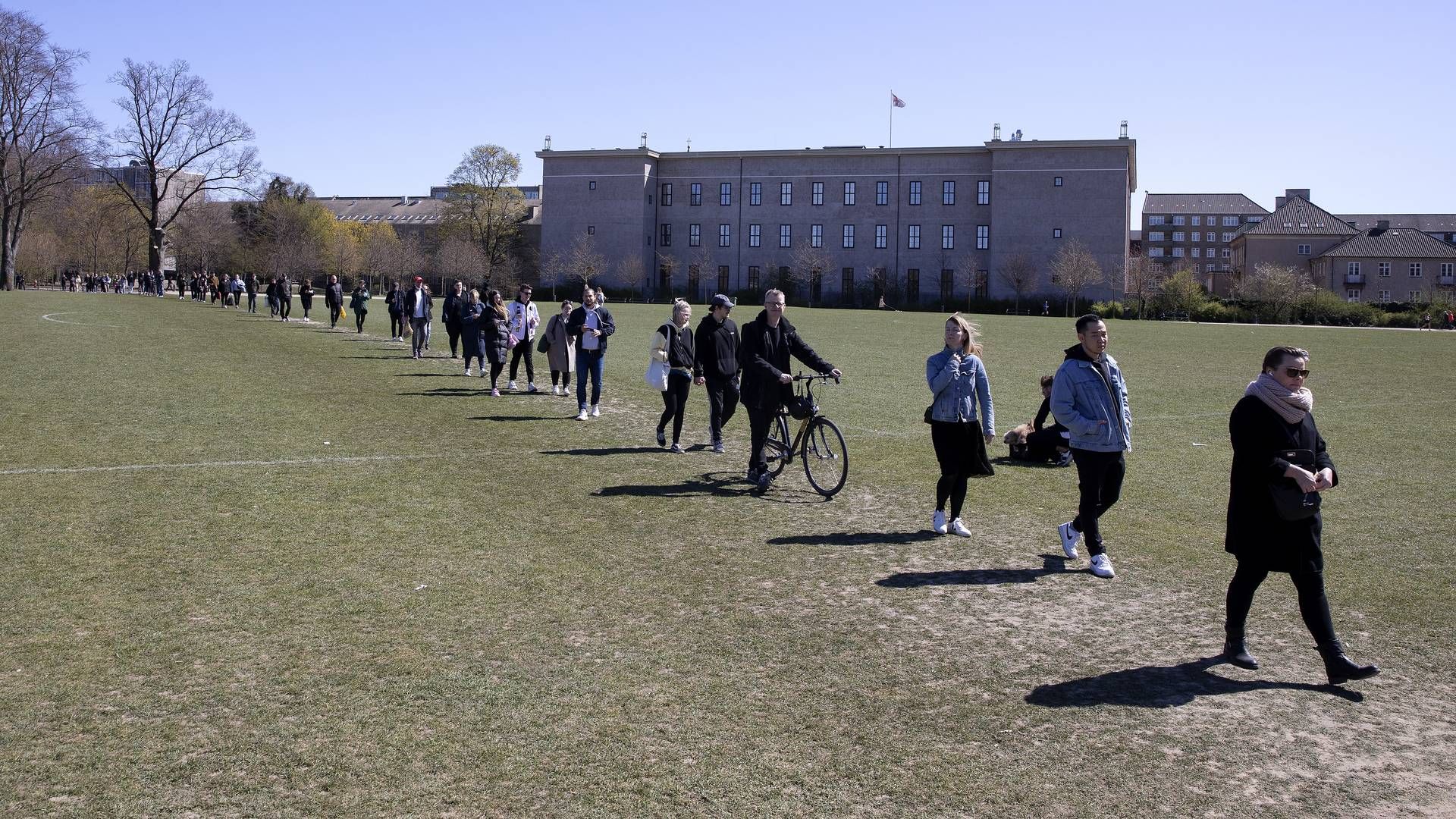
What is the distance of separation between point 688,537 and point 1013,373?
1805 cm

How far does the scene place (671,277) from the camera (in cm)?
10188

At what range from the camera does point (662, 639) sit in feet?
20.2

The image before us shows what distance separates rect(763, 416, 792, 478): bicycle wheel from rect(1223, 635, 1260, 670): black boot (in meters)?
5.43

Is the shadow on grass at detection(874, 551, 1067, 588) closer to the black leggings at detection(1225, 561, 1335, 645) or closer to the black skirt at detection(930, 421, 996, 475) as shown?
the black skirt at detection(930, 421, 996, 475)

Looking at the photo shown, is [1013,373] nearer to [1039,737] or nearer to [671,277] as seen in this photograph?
[1039,737]

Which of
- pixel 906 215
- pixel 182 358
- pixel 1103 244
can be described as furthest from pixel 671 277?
pixel 182 358

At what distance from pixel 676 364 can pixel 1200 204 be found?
185 meters

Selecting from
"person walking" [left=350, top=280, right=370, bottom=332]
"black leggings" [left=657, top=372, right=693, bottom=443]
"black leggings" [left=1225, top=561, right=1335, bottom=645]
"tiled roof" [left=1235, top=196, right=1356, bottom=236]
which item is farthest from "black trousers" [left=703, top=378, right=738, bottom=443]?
"tiled roof" [left=1235, top=196, right=1356, bottom=236]

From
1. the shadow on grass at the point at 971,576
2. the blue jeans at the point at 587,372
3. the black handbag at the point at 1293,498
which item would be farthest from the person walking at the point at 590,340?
the black handbag at the point at 1293,498

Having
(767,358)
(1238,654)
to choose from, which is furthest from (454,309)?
(1238,654)

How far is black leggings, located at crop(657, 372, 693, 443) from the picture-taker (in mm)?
13352

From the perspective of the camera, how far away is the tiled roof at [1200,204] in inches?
6949

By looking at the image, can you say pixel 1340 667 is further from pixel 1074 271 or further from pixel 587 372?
pixel 1074 271

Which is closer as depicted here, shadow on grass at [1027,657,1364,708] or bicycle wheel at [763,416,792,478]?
shadow on grass at [1027,657,1364,708]
